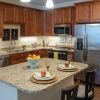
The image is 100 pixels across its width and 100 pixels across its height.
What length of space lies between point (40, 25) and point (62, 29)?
111cm

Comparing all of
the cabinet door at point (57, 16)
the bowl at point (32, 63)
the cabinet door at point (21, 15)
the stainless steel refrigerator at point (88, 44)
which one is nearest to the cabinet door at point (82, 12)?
the stainless steel refrigerator at point (88, 44)

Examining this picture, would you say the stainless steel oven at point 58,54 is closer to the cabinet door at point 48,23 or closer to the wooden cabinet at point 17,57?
the cabinet door at point 48,23

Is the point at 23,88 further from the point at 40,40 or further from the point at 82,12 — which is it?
the point at 40,40

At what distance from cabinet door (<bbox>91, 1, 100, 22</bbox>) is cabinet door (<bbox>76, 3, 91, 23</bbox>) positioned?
12 centimetres

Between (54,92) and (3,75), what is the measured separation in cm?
83

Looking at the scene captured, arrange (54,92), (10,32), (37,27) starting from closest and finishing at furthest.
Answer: (54,92), (10,32), (37,27)

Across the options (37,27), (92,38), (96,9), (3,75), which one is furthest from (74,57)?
(3,75)

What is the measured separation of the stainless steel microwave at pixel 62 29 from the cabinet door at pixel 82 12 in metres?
0.54

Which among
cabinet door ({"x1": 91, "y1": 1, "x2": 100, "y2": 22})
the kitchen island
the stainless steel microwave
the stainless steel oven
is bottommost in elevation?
the kitchen island

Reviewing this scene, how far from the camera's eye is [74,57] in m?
4.62

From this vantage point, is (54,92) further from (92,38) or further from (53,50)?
(53,50)

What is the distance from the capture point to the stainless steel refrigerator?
13.6 ft

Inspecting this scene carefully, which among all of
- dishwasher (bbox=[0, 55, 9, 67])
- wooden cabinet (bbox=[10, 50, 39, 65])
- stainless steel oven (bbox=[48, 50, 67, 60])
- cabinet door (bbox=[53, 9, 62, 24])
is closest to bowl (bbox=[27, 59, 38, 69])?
dishwasher (bbox=[0, 55, 9, 67])

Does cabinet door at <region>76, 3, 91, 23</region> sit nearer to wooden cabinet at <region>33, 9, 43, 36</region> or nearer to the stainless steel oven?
the stainless steel oven
